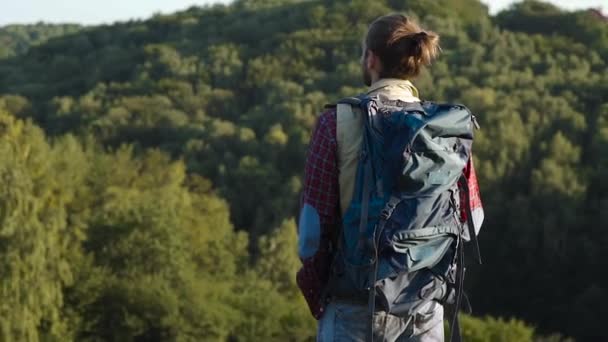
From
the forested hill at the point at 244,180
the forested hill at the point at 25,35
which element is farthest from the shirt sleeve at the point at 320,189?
the forested hill at the point at 25,35

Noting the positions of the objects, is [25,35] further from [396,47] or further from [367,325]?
[367,325]

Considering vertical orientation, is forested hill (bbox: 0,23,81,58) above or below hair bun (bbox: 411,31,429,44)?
below

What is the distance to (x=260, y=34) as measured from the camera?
319ft

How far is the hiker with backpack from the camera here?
3.29 metres

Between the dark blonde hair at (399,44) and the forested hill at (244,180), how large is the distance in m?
28.2

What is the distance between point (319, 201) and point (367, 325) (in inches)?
17.1

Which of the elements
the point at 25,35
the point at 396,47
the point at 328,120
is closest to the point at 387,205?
the point at 328,120

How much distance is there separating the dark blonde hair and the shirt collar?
0.02 m

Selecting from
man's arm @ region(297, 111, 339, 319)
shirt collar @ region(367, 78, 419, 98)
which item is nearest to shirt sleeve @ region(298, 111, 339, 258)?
man's arm @ region(297, 111, 339, 319)

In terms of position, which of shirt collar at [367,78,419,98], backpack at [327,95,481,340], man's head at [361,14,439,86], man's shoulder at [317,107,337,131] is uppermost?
man's head at [361,14,439,86]

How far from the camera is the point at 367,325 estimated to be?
130 inches

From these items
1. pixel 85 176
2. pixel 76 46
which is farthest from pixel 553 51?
pixel 76 46

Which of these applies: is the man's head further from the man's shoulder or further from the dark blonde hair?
the man's shoulder

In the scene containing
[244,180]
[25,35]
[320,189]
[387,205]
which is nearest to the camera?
[387,205]
